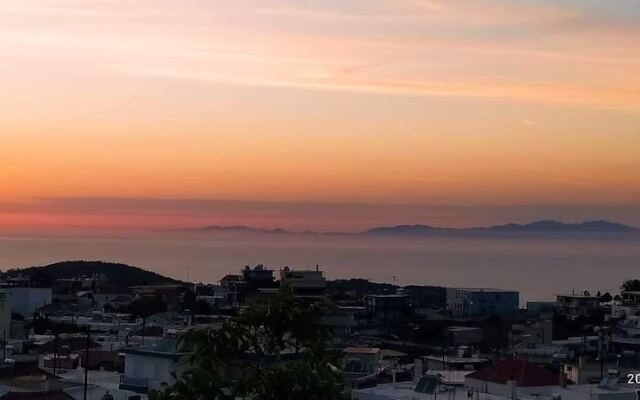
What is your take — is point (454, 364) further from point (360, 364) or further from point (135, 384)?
point (135, 384)

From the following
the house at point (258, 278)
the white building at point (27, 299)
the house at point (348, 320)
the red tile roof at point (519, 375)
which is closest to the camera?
the red tile roof at point (519, 375)

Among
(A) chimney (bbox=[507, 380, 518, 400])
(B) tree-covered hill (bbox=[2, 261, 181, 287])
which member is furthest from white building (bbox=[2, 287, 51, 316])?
(B) tree-covered hill (bbox=[2, 261, 181, 287])

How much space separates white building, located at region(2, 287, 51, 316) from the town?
0.31 ft

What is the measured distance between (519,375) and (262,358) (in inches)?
691

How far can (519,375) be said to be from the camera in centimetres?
2803

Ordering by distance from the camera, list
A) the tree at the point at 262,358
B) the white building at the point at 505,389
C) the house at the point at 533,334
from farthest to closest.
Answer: the house at the point at 533,334 < the white building at the point at 505,389 < the tree at the point at 262,358

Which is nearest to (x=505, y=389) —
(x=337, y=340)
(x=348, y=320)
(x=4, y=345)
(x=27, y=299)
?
(x=337, y=340)

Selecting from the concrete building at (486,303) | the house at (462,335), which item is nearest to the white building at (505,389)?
the house at (462,335)

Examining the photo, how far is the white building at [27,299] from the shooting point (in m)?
64.2

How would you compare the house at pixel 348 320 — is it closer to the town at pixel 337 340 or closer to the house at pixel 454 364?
the town at pixel 337 340

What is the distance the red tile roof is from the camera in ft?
91.7

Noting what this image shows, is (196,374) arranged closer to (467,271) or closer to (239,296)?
(239,296)

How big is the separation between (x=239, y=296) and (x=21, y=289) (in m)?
12.6

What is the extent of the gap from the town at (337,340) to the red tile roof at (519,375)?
2.0 inches
